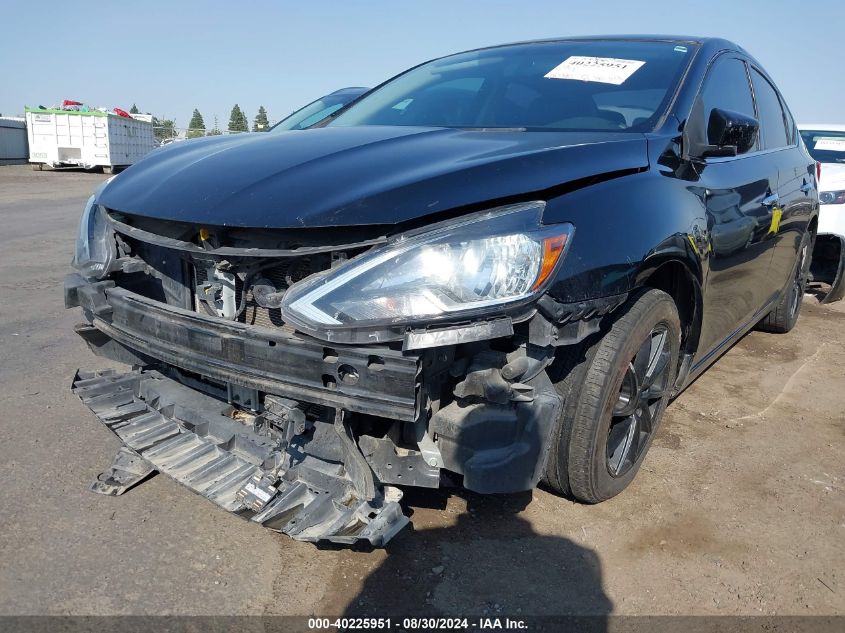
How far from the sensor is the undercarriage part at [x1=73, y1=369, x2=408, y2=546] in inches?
78.7

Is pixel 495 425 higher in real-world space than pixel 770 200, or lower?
lower

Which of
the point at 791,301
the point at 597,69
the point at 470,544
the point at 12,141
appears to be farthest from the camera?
the point at 12,141

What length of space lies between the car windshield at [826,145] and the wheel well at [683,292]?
6.48 meters

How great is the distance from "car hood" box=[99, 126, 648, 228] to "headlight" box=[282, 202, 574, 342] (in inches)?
3.9

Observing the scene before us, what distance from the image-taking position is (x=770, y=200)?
345 centimetres

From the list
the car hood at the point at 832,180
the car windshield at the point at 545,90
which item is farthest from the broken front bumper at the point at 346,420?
the car hood at the point at 832,180

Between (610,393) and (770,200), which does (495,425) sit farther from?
(770,200)

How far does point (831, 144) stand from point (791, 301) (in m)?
4.20

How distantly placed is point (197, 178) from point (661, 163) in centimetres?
164

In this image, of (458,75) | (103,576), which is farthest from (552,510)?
(458,75)

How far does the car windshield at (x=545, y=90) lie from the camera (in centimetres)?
279

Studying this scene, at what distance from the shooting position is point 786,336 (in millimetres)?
5371

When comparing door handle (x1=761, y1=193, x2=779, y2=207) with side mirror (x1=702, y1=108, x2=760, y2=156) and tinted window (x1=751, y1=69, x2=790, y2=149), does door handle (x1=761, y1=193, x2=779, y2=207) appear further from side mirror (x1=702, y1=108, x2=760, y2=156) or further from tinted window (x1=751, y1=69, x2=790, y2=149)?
side mirror (x1=702, y1=108, x2=760, y2=156)

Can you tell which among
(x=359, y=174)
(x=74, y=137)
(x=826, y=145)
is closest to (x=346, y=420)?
(x=359, y=174)
